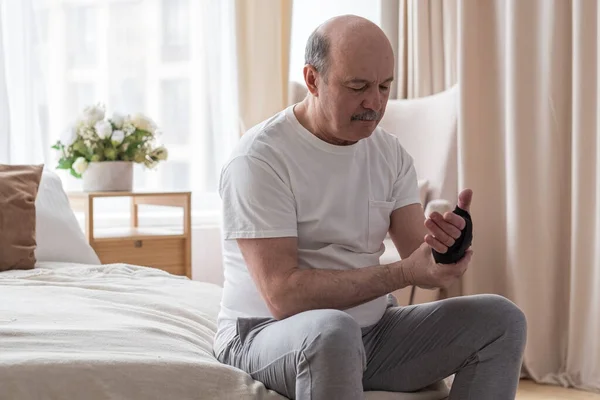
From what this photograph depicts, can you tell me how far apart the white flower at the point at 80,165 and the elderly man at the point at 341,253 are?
6.54 feet

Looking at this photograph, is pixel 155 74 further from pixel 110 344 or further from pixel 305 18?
pixel 110 344

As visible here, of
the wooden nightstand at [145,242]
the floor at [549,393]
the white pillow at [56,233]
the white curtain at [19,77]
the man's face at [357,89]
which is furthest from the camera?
the white curtain at [19,77]

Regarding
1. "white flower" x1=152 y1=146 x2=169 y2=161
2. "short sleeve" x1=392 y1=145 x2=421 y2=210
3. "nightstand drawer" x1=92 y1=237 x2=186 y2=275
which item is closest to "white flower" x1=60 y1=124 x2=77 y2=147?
"white flower" x1=152 y1=146 x2=169 y2=161

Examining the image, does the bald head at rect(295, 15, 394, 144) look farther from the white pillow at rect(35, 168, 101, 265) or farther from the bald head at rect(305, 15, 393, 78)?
the white pillow at rect(35, 168, 101, 265)

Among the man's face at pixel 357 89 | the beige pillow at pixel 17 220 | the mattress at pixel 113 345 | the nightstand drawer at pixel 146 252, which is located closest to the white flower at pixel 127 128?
the nightstand drawer at pixel 146 252

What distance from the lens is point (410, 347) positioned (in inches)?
68.2

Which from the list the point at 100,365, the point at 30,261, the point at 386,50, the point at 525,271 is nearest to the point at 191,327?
the point at 100,365

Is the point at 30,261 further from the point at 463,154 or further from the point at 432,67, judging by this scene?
the point at 432,67

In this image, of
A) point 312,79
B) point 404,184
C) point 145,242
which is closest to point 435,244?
point 404,184

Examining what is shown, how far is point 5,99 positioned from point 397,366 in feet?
9.06

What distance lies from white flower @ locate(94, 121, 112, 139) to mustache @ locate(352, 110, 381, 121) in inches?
83.4

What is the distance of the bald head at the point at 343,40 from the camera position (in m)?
1.71

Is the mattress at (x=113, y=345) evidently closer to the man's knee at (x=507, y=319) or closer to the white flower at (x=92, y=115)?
the man's knee at (x=507, y=319)

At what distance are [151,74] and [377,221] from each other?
2809 mm
